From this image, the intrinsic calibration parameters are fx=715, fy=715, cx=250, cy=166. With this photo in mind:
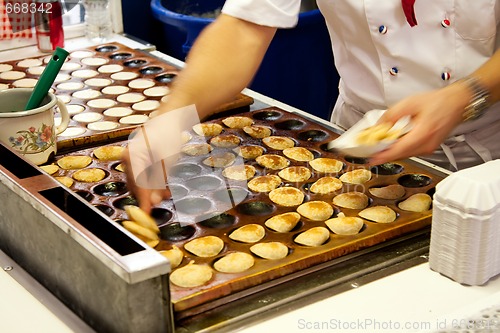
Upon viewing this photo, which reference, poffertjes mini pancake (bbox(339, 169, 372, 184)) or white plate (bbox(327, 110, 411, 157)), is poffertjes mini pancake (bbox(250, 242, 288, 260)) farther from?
poffertjes mini pancake (bbox(339, 169, 372, 184))

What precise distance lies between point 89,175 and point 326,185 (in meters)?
0.62

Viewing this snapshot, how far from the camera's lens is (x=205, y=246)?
1.51 metres

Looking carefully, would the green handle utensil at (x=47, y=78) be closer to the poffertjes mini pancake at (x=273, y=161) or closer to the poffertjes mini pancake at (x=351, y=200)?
the poffertjes mini pancake at (x=273, y=161)

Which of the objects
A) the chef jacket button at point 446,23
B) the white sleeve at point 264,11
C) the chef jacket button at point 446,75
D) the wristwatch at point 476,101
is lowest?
the chef jacket button at point 446,75

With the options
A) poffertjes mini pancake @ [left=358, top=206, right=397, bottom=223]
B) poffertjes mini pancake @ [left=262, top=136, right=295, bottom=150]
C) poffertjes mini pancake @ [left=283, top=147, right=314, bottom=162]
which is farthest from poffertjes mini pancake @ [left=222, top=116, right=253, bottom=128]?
poffertjes mini pancake @ [left=358, top=206, right=397, bottom=223]

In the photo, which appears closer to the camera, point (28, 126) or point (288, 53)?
point (28, 126)

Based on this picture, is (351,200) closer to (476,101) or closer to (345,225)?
(345,225)

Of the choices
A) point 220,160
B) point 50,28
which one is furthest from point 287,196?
point 50,28

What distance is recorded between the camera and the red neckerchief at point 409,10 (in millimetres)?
1963

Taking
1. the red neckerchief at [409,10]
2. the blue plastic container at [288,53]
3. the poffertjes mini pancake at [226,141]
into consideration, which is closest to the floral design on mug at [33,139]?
the poffertjes mini pancake at [226,141]

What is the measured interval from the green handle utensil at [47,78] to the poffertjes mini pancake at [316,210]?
0.75m

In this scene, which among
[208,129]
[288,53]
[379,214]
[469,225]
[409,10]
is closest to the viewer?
[469,225]

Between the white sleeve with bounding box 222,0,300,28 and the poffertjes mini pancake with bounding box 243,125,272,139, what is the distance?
0.33 metres

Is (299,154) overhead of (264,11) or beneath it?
Answer: beneath
